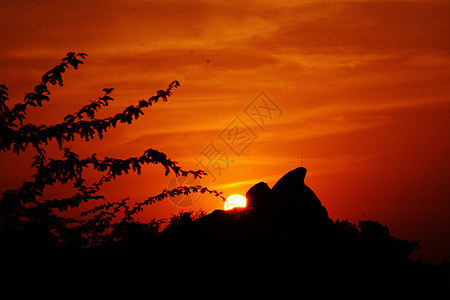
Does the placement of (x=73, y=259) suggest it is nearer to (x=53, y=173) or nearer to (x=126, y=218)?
(x=126, y=218)

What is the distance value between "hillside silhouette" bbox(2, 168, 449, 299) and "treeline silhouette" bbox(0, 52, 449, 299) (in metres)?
0.02

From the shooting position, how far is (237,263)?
9.83 m

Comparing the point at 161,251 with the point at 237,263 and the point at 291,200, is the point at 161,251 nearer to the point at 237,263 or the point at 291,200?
the point at 237,263

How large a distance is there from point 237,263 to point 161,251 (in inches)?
62.4

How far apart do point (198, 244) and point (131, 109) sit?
3.87 m

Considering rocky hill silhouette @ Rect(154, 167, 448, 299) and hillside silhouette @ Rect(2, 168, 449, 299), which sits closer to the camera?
→ hillside silhouette @ Rect(2, 168, 449, 299)

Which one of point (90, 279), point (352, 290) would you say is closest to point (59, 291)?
point (90, 279)

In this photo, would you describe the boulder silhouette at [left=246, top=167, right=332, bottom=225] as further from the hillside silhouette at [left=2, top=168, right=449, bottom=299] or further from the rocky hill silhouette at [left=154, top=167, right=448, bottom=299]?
the hillside silhouette at [left=2, top=168, right=449, bottom=299]

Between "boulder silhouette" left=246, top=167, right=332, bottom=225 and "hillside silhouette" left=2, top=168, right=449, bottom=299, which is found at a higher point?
"boulder silhouette" left=246, top=167, right=332, bottom=225

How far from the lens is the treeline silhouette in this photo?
293 inches

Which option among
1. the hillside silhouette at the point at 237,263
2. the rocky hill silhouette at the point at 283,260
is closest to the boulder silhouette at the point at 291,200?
the rocky hill silhouette at the point at 283,260

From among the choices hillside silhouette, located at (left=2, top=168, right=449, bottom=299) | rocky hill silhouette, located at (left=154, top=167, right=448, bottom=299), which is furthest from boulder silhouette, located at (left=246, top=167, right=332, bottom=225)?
hillside silhouette, located at (left=2, top=168, right=449, bottom=299)

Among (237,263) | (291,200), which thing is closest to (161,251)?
(237,263)

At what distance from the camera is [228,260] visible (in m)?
9.88
